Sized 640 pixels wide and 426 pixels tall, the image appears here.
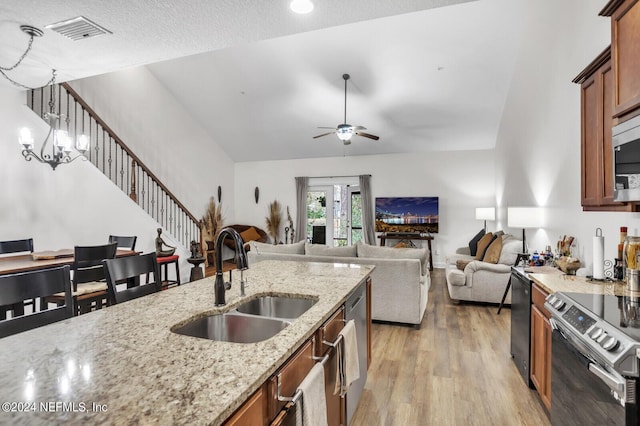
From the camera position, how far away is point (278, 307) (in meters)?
1.83

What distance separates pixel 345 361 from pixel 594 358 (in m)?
1.02

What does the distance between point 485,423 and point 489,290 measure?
2806 millimetres

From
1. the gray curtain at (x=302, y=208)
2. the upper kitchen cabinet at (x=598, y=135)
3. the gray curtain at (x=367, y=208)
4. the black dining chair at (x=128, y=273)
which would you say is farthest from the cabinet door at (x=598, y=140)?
the gray curtain at (x=302, y=208)

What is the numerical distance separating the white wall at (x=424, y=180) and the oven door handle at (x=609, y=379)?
6964mm

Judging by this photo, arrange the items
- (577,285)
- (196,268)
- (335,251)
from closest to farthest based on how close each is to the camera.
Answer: (577,285) < (335,251) < (196,268)

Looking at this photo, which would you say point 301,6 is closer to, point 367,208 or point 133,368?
point 133,368

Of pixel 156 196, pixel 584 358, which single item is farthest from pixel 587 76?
pixel 156 196

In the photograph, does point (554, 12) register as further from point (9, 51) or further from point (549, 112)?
point (9, 51)

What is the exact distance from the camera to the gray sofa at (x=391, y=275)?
389 centimetres

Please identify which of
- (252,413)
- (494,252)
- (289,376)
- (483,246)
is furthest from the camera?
(483,246)

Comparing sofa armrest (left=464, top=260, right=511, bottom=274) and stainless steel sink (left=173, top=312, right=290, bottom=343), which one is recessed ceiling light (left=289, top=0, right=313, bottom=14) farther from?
sofa armrest (left=464, top=260, right=511, bottom=274)

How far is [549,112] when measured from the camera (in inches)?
155

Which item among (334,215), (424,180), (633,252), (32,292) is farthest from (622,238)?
(334,215)

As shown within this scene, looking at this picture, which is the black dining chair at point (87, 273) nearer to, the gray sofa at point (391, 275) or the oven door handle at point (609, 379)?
the gray sofa at point (391, 275)
